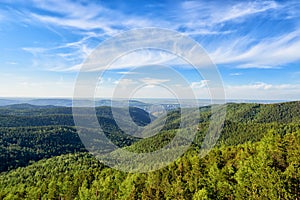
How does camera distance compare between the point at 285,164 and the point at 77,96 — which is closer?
the point at 77,96

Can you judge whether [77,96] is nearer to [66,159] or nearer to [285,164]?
[285,164]

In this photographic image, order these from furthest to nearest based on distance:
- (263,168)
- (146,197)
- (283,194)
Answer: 1. (146,197)
2. (263,168)
3. (283,194)

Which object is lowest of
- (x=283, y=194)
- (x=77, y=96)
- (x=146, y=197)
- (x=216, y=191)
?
(x=146, y=197)

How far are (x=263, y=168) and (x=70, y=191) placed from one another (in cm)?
4442

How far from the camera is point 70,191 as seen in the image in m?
63.2

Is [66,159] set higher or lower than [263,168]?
lower

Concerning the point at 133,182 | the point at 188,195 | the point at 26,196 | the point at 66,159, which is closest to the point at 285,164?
the point at 188,195

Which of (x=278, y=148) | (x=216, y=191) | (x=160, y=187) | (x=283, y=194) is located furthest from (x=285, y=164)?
(x=160, y=187)

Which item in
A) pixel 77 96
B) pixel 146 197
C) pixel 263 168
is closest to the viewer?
pixel 77 96

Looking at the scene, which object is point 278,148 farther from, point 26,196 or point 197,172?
point 26,196

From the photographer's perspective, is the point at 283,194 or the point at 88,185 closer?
the point at 283,194

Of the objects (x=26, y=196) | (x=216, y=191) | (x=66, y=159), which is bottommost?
(x=66, y=159)

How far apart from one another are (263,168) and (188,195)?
13.6m

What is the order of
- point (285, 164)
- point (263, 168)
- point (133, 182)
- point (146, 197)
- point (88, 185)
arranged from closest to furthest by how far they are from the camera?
1. point (263, 168)
2. point (285, 164)
3. point (146, 197)
4. point (133, 182)
5. point (88, 185)
